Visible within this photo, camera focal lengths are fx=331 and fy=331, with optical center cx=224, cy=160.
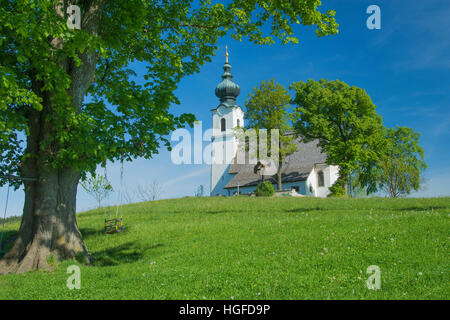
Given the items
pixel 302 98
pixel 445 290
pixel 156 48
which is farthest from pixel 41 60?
pixel 302 98

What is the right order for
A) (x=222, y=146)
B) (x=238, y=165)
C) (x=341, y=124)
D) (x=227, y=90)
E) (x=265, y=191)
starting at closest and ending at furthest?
(x=265, y=191) < (x=341, y=124) < (x=238, y=165) < (x=222, y=146) < (x=227, y=90)

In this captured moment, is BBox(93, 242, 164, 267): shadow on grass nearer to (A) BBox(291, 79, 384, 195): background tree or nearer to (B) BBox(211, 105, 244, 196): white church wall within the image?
(A) BBox(291, 79, 384, 195): background tree

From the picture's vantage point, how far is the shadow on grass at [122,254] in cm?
1049

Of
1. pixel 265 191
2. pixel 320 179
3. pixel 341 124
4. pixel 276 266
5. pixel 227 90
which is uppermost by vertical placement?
pixel 227 90

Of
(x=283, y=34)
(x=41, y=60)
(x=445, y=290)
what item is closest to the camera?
(x=445, y=290)

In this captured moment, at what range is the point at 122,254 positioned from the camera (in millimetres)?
11531

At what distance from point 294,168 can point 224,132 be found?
17356mm

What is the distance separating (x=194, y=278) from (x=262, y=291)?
1.66 meters

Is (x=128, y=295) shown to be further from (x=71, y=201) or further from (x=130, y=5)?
(x=130, y=5)

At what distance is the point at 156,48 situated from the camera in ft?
46.2

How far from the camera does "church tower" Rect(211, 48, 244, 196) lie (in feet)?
195

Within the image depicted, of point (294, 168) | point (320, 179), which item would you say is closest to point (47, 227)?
point (320, 179)

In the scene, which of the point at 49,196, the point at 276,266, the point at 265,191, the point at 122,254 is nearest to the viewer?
the point at 276,266

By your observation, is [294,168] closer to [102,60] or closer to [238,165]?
[238,165]
